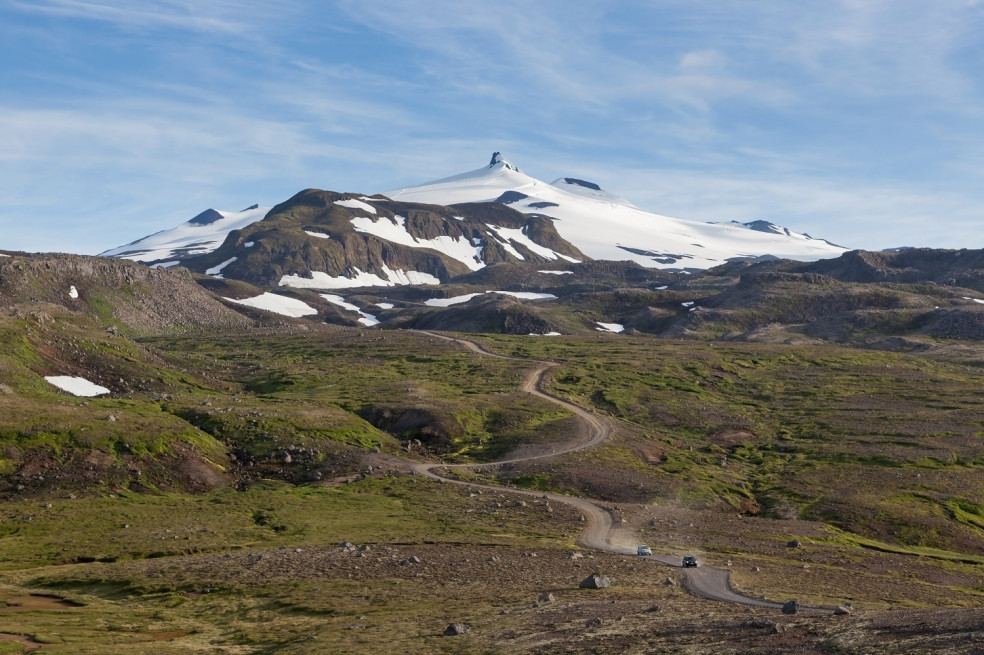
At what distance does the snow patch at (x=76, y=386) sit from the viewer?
4001 inches

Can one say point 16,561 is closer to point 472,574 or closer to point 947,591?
point 472,574

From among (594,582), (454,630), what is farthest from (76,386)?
(454,630)

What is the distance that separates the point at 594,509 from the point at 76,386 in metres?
56.9

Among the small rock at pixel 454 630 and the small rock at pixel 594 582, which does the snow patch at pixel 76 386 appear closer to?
the small rock at pixel 594 582

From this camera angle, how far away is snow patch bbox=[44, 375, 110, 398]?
101625 millimetres

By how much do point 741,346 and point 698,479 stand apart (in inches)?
3981

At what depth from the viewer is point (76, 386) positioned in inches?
4070

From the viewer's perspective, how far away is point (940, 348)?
198 metres

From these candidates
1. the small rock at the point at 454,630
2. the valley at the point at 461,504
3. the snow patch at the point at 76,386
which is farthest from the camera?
the snow patch at the point at 76,386

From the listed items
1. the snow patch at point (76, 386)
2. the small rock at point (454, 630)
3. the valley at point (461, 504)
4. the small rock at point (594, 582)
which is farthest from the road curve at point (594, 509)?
the snow patch at point (76, 386)

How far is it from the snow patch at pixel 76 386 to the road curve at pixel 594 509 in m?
35.8

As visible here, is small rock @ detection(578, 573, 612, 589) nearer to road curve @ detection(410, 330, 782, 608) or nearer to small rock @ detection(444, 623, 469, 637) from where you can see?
road curve @ detection(410, 330, 782, 608)

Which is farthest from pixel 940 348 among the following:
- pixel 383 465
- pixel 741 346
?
pixel 383 465

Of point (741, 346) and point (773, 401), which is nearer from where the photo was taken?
point (773, 401)
